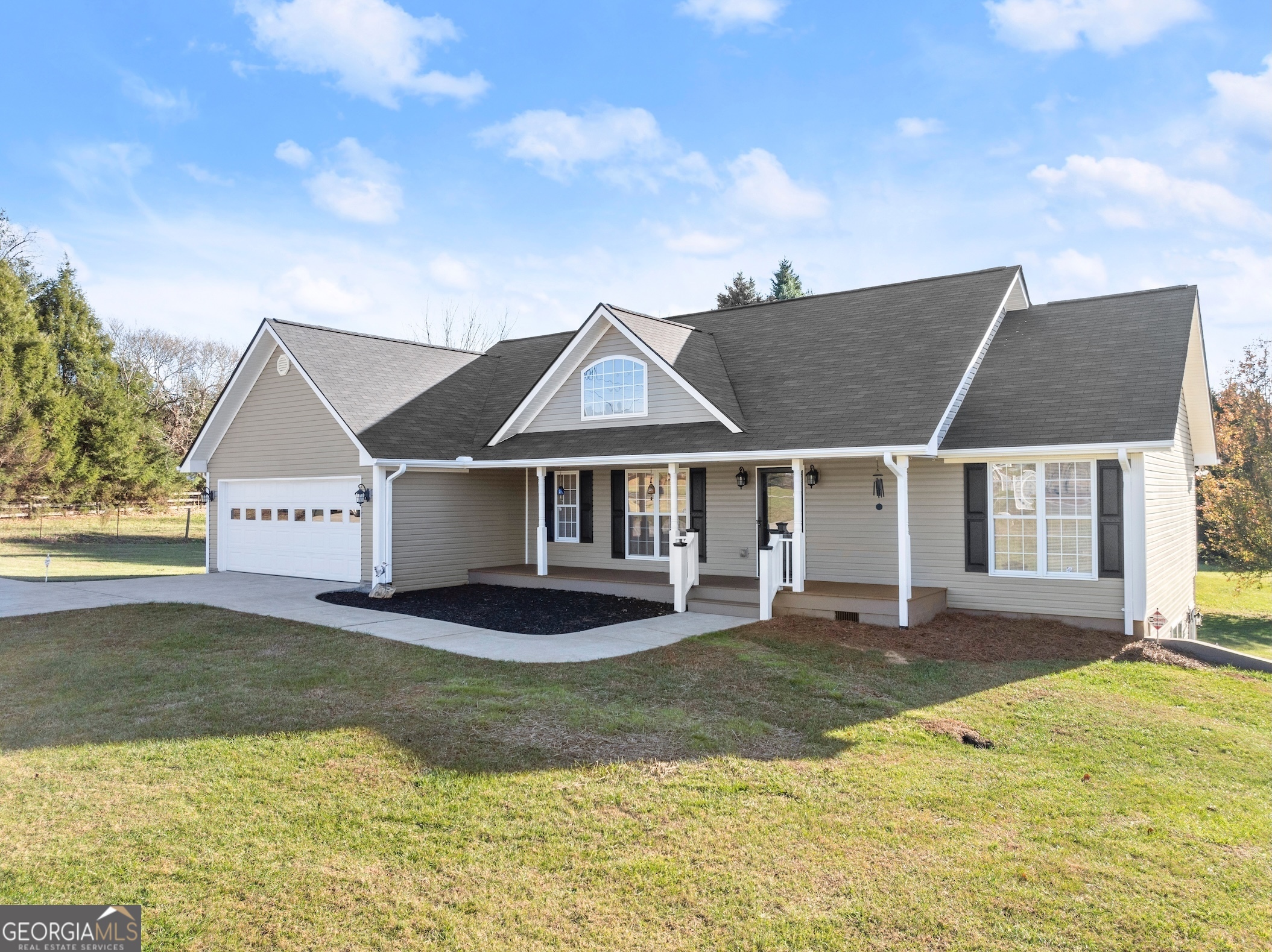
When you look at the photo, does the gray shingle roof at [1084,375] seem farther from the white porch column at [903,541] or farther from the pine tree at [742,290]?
the pine tree at [742,290]

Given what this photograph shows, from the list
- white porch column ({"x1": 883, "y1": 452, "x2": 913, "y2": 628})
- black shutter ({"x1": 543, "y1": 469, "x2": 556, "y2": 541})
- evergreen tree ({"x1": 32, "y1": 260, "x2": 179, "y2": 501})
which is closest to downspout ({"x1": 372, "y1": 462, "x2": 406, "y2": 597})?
black shutter ({"x1": 543, "y1": 469, "x2": 556, "y2": 541})

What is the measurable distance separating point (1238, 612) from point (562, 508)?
19.7 m

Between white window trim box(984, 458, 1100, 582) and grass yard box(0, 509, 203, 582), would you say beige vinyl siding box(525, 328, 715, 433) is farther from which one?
grass yard box(0, 509, 203, 582)

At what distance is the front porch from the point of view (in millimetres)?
11578

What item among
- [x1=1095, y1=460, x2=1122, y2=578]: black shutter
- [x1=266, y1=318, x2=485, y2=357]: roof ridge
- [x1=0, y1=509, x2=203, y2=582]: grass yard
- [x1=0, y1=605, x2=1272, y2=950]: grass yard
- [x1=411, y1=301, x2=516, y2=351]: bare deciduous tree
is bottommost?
[x1=0, y1=605, x2=1272, y2=950]: grass yard

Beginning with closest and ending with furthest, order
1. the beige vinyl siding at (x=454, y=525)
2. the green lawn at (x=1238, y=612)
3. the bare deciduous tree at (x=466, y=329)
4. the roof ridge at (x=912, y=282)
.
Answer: the roof ridge at (x=912, y=282), the beige vinyl siding at (x=454, y=525), the green lawn at (x=1238, y=612), the bare deciduous tree at (x=466, y=329)

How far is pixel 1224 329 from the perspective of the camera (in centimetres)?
2967

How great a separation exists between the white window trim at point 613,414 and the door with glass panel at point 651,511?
45.2 inches

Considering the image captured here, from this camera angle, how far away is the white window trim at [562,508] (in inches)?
651

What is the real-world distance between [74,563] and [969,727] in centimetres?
2348

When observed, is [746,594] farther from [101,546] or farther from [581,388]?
[101,546]

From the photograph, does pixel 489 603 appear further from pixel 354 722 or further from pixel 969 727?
pixel 969 727

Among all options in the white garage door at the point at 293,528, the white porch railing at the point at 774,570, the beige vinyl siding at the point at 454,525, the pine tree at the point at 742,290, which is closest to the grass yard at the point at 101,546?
the white garage door at the point at 293,528

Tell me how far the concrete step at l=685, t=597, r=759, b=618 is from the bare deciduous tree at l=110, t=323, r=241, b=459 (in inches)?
1359
